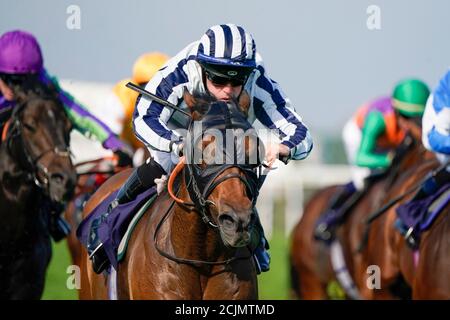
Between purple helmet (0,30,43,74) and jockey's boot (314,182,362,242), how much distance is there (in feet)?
11.9

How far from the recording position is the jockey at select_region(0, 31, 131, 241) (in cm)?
712

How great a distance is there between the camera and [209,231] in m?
4.79

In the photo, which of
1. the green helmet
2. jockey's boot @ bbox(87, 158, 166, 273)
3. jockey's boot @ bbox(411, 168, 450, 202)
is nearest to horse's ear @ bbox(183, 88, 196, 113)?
jockey's boot @ bbox(87, 158, 166, 273)

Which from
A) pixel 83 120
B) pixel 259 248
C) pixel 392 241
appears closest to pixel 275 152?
pixel 259 248

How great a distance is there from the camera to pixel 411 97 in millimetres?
9273

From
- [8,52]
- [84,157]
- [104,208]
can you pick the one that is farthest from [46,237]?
[84,157]

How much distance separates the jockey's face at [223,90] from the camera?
4.85 meters

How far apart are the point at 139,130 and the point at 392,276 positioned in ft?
12.1

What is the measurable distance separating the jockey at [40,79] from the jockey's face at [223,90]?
231 cm

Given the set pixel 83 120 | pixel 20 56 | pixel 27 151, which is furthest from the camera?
pixel 20 56

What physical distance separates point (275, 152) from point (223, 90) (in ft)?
1.29

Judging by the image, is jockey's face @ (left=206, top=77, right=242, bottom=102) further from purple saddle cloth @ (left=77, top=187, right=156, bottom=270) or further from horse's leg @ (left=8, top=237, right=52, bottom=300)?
horse's leg @ (left=8, top=237, right=52, bottom=300)

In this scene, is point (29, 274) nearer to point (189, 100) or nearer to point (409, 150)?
point (189, 100)

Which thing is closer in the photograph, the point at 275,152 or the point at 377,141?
the point at 275,152
